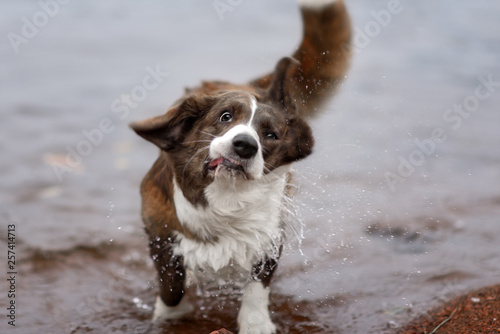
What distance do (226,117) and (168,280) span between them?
3.74 ft

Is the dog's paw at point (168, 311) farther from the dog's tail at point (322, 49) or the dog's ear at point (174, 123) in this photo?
the dog's tail at point (322, 49)

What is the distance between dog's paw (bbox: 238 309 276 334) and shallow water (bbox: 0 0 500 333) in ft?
0.93

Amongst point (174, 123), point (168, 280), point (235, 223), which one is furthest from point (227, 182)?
point (168, 280)

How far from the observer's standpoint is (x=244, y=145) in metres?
3.00

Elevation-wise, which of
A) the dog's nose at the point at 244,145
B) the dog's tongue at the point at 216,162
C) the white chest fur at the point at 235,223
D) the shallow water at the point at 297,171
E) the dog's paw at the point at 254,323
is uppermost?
the dog's nose at the point at 244,145

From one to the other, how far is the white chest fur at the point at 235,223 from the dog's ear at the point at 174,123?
0.29 m

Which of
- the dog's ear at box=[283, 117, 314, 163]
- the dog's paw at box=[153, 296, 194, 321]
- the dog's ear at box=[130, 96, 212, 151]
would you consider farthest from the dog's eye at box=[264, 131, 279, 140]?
the dog's paw at box=[153, 296, 194, 321]

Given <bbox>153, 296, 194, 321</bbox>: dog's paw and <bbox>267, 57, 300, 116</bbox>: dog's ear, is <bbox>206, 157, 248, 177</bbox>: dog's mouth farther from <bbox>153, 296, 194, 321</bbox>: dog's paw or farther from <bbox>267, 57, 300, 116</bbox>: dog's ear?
<bbox>153, 296, 194, 321</bbox>: dog's paw

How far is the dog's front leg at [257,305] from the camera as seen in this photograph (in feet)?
12.5

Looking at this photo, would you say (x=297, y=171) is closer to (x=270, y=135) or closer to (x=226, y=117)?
(x=270, y=135)

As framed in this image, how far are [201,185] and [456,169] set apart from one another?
12.3 ft

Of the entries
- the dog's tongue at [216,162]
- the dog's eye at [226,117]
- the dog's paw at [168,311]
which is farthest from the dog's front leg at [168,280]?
the dog's eye at [226,117]

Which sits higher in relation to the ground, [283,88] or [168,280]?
[283,88]

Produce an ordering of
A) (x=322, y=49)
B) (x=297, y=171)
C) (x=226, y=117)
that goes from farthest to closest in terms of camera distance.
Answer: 1. (x=322, y=49)
2. (x=297, y=171)
3. (x=226, y=117)
